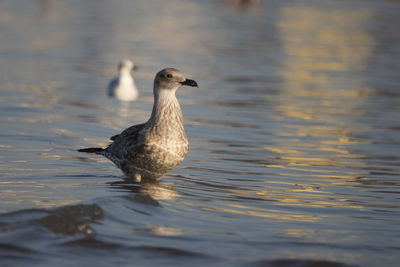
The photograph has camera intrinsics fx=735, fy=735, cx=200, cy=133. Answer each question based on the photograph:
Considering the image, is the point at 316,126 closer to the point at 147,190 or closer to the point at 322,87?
the point at 322,87

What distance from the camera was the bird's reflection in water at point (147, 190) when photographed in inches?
332

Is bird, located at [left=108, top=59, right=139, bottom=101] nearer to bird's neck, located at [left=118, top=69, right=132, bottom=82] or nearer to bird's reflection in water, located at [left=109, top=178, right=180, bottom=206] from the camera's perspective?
bird's neck, located at [left=118, top=69, right=132, bottom=82]

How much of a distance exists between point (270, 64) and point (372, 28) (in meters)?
19.4

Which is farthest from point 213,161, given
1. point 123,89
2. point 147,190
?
point 123,89

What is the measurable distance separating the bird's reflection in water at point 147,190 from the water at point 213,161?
3 cm

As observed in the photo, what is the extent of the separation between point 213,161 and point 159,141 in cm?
241

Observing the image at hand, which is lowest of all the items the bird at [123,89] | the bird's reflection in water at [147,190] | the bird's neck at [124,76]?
the bird's reflection in water at [147,190]

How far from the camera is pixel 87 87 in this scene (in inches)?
743

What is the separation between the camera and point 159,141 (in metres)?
8.83

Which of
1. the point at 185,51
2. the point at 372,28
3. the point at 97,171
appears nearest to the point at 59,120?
the point at 97,171

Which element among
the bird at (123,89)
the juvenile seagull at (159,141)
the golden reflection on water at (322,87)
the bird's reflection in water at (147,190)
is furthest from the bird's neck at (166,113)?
the bird at (123,89)

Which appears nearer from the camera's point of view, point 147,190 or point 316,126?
point 147,190

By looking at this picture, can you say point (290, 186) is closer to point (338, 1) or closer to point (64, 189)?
point (64, 189)

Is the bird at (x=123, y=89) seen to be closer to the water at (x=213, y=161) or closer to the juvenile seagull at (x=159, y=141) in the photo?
the water at (x=213, y=161)
